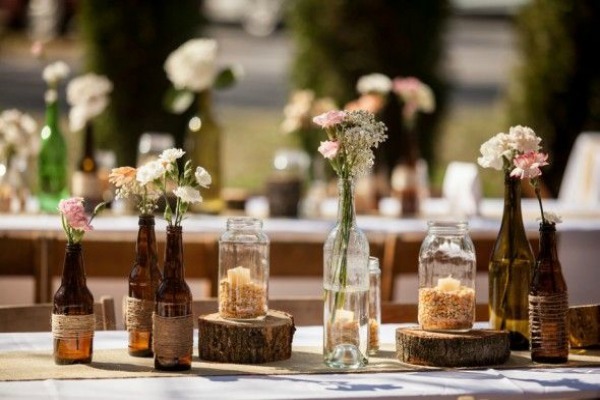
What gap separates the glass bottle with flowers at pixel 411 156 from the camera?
12.9 feet

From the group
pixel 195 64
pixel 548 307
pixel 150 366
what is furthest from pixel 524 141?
pixel 195 64

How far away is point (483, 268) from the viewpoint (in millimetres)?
3537

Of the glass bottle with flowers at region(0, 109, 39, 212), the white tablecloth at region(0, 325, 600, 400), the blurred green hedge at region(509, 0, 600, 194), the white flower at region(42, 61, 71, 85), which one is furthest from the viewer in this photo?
the blurred green hedge at region(509, 0, 600, 194)

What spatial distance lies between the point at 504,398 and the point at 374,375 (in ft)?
0.76

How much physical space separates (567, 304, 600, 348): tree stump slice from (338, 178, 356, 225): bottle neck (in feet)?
1.57

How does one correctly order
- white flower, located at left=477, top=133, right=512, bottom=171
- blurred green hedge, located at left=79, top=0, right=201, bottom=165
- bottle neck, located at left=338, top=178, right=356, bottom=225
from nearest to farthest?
bottle neck, located at left=338, top=178, right=356, bottom=225, white flower, located at left=477, top=133, right=512, bottom=171, blurred green hedge, located at left=79, top=0, right=201, bottom=165

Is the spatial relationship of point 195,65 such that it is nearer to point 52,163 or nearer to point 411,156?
point 52,163

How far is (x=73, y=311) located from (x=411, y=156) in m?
2.22

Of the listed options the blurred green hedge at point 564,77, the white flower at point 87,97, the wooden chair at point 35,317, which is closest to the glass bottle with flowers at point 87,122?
the white flower at point 87,97

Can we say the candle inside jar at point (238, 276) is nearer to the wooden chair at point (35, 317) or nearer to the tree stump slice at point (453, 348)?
the tree stump slice at point (453, 348)

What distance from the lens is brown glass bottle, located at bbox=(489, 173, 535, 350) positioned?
2143 millimetres

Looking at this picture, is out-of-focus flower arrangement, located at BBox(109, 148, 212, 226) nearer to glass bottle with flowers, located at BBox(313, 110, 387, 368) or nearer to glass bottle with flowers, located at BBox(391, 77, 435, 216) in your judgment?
glass bottle with flowers, located at BBox(313, 110, 387, 368)

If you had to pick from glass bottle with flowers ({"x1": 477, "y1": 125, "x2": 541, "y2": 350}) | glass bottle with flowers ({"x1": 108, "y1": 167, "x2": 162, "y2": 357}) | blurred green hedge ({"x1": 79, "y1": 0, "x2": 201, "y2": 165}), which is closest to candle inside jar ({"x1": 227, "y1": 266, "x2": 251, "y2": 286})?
glass bottle with flowers ({"x1": 108, "y1": 167, "x2": 162, "y2": 357})

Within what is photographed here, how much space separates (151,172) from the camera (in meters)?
1.93
